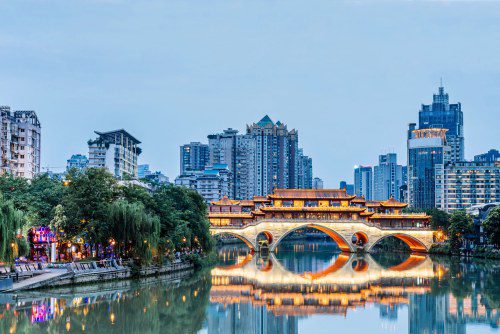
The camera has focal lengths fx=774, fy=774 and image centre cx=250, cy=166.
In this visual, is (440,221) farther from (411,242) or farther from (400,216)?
(400,216)

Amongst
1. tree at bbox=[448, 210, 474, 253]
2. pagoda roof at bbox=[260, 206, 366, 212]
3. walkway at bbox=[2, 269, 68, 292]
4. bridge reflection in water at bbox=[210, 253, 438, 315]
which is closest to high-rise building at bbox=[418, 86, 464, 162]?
pagoda roof at bbox=[260, 206, 366, 212]

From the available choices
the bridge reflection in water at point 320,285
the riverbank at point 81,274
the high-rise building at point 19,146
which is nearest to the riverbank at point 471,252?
the bridge reflection in water at point 320,285

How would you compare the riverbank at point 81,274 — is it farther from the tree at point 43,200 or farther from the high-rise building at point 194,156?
the high-rise building at point 194,156

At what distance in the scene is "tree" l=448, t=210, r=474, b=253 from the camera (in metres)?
65.6

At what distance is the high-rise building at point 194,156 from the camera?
178875mm

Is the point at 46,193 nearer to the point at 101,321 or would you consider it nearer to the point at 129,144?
the point at 101,321

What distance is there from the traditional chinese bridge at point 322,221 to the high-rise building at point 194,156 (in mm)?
102967

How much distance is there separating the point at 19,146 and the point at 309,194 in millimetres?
30752

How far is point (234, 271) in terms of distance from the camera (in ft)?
165

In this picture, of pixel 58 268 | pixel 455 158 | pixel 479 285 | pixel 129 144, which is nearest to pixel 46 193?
pixel 58 268

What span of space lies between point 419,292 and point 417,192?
350ft

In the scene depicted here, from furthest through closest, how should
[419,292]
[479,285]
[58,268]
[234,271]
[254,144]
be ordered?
1. [254,144]
2. [234,271]
3. [479,285]
4. [419,292]
5. [58,268]

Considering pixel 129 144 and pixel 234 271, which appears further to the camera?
pixel 129 144

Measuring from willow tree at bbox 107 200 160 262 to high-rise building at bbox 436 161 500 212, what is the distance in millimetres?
93154
